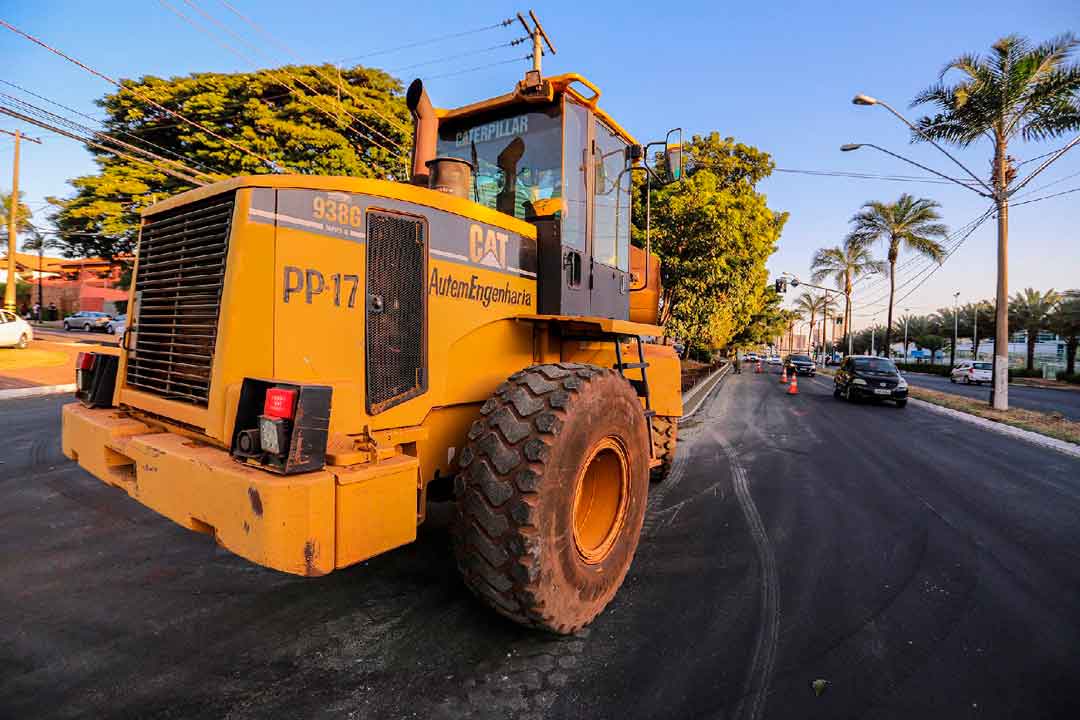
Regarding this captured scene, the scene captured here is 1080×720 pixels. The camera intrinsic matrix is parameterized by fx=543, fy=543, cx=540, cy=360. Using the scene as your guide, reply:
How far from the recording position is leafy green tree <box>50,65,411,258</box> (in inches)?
858

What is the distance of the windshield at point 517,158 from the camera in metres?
3.76

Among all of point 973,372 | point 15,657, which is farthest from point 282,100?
point 973,372

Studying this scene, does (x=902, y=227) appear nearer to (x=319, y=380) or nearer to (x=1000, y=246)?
(x=1000, y=246)

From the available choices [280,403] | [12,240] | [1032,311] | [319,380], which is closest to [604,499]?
[319,380]

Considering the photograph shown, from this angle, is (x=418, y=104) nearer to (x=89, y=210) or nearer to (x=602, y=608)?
(x=602, y=608)

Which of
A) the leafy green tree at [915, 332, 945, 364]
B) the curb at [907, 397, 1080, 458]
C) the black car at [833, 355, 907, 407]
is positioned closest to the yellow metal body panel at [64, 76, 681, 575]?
the curb at [907, 397, 1080, 458]

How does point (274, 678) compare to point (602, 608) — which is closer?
point (274, 678)

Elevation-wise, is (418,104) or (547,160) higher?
(418,104)

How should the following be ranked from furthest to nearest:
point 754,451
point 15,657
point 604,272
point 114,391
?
point 754,451
point 604,272
point 114,391
point 15,657

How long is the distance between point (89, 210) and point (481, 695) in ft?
Result: 90.6

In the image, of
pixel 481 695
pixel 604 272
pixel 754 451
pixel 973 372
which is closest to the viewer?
pixel 481 695

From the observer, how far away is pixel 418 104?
11.9 feet

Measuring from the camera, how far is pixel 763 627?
3064 mm

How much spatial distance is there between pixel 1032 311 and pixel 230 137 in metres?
50.4
